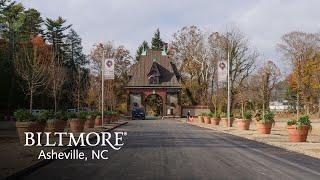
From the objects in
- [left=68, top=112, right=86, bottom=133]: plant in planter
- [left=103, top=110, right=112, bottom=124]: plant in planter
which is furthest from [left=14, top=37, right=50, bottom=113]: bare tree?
[left=68, top=112, right=86, bottom=133]: plant in planter

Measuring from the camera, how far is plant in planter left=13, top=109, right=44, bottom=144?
22891 mm

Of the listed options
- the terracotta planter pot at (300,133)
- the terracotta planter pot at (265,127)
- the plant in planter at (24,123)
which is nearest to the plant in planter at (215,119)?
the terracotta planter pot at (265,127)

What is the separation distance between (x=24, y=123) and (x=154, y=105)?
83.1m

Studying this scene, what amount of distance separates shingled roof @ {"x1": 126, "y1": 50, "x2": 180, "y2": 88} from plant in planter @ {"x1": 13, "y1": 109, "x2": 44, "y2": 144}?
76.6 m

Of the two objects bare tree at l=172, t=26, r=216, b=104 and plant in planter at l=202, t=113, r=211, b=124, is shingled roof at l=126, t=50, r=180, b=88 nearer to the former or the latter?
bare tree at l=172, t=26, r=216, b=104

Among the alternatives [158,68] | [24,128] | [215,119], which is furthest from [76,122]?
[158,68]

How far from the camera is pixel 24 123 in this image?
22875mm

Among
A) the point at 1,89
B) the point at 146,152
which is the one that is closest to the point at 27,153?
the point at 146,152

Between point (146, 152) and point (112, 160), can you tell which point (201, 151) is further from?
point (112, 160)

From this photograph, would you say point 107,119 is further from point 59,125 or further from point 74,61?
point 74,61

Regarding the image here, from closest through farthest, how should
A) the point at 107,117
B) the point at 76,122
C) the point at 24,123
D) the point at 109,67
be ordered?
the point at 24,123 < the point at 76,122 < the point at 109,67 < the point at 107,117

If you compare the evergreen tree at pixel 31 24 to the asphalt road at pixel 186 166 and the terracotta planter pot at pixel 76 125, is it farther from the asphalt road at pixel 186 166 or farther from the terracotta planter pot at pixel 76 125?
the asphalt road at pixel 186 166

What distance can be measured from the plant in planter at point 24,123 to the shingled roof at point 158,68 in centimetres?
7660

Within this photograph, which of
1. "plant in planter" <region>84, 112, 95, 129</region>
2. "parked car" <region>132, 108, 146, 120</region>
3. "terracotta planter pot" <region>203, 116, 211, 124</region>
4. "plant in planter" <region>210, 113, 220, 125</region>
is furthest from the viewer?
"parked car" <region>132, 108, 146, 120</region>
